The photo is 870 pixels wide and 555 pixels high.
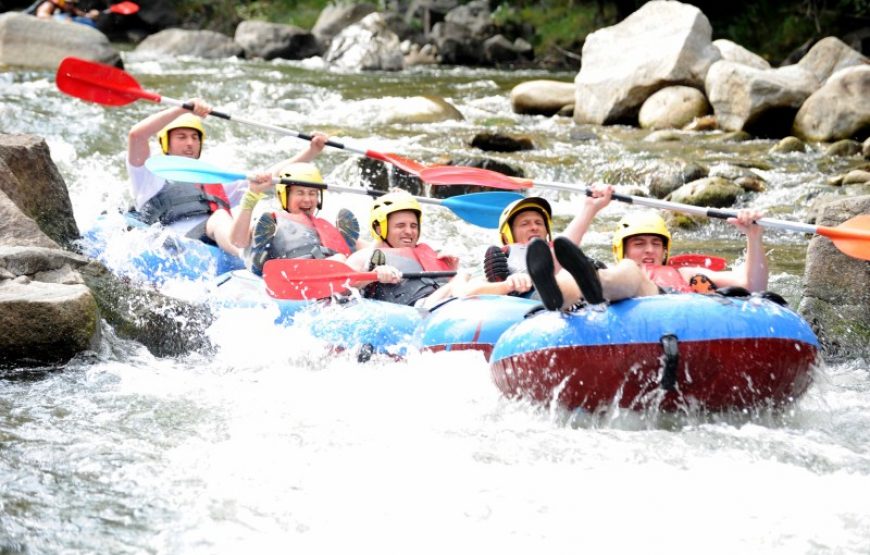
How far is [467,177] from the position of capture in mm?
6770

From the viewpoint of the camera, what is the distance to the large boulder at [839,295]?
19.7ft

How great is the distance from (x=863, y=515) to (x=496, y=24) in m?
20.8

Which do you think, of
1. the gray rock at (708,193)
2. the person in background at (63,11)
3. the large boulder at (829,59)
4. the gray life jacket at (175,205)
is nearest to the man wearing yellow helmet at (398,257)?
the gray life jacket at (175,205)

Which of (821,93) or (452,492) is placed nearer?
(452,492)

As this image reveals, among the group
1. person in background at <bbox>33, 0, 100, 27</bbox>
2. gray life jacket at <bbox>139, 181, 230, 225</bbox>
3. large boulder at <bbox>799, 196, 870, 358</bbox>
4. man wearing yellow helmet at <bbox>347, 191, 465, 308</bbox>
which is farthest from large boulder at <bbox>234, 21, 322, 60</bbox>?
large boulder at <bbox>799, 196, 870, 358</bbox>

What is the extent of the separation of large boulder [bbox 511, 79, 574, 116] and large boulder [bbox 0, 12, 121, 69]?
5.90 meters

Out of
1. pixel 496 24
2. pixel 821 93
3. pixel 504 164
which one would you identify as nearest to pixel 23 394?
pixel 504 164

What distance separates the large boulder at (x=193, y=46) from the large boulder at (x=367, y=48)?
197 cm

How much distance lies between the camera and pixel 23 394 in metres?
4.98

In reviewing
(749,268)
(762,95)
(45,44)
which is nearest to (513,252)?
(749,268)

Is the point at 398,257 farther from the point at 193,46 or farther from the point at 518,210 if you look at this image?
the point at 193,46

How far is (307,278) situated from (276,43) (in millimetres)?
17413

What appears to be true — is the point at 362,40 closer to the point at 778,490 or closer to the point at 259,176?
the point at 259,176

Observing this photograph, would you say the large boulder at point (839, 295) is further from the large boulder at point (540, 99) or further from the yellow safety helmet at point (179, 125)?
the large boulder at point (540, 99)
